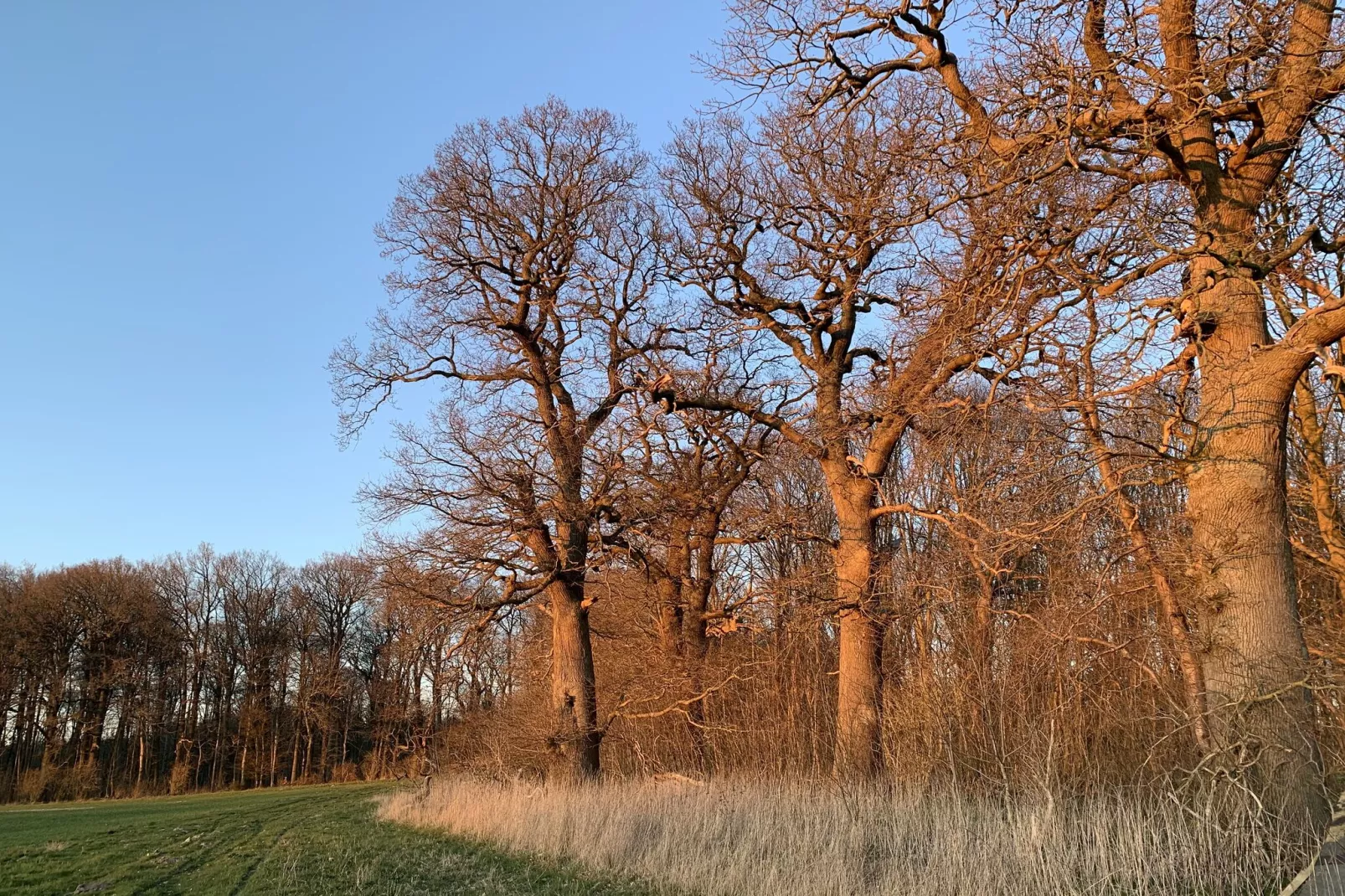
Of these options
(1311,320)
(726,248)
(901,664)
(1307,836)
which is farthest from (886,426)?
(1307,836)

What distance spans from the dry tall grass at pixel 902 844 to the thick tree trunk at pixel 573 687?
4.41 m

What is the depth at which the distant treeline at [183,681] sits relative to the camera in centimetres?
4666

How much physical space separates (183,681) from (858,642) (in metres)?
53.1

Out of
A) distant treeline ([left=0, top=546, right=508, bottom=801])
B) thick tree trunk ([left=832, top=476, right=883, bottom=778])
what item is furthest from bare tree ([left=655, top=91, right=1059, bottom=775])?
distant treeline ([left=0, top=546, right=508, bottom=801])

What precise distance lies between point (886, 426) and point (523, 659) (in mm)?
13295

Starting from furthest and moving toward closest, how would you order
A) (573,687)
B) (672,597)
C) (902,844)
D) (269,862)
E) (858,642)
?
(672,597) < (573,687) < (858,642) < (269,862) < (902,844)

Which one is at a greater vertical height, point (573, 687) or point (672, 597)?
point (672, 597)

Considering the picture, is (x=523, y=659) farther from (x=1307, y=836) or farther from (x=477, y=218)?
(x=1307, y=836)

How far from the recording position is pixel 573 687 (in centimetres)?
1653

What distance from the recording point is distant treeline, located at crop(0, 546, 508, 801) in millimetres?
46656

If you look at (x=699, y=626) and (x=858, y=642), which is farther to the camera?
(x=699, y=626)

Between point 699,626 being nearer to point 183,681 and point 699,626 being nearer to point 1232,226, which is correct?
point 1232,226

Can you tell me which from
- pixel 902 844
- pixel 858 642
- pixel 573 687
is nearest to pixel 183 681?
pixel 573 687

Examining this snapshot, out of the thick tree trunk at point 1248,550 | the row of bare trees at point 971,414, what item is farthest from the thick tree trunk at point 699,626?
the thick tree trunk at point 1248,550
